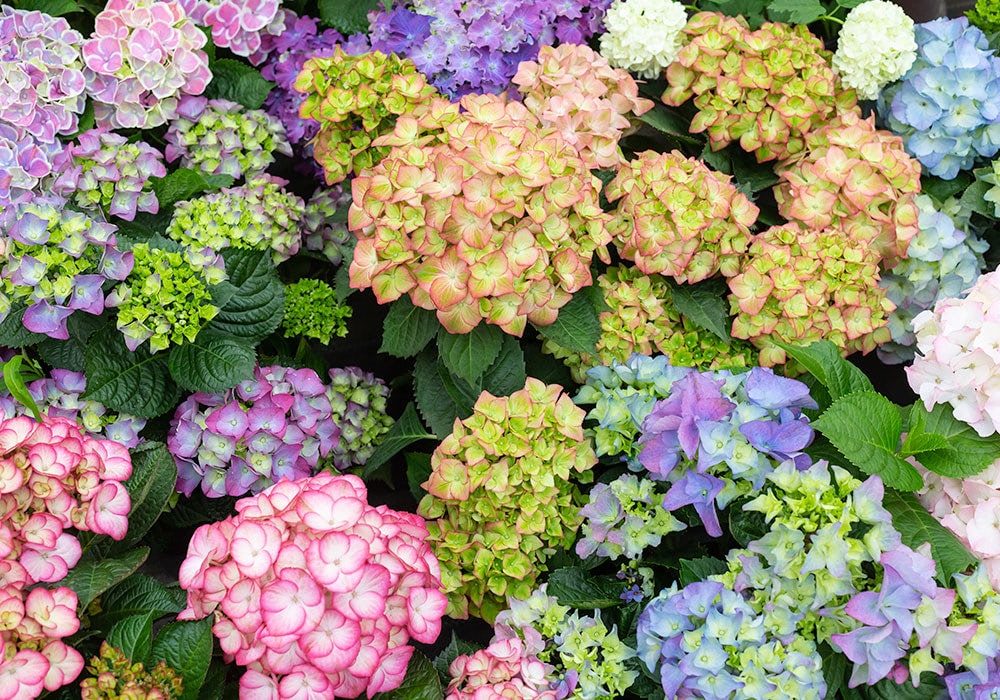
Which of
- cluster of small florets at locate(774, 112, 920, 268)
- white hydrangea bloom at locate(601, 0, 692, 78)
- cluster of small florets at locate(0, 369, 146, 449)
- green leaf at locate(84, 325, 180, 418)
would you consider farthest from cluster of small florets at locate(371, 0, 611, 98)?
cluster of small florets at locate(0, 369, 146, 449)

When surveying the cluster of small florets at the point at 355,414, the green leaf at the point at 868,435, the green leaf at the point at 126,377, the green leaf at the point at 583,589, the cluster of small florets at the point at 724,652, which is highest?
the green leaf at the point at 868,435

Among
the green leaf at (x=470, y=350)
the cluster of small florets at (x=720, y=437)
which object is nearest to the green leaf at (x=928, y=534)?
the cluster of small florets at (x=720, y=437)

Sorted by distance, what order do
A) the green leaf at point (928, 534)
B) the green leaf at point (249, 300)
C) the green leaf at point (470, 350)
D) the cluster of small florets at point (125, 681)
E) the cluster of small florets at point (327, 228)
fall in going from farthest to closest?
the cluster of small florets at point (327, 228), the green leaf at point (249, 300), the green leaf at point (470, 350), the green leaf at point (928, 534), the cluster of small florets at point (125, 681)

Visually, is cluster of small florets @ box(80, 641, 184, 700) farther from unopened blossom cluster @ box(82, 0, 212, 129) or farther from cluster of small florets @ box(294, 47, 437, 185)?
unopened blossom cluster @ box(82, 0, 212, 129)

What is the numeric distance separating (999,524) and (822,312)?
473 millimetres

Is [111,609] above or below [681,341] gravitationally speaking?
below

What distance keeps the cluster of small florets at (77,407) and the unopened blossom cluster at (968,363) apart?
138 centimetres

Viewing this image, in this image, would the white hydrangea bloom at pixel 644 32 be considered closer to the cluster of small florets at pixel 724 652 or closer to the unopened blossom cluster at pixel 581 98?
the unopened blossom cluster at pixel 581 98

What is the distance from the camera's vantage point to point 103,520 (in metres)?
1.36

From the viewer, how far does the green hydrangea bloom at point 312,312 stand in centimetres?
202

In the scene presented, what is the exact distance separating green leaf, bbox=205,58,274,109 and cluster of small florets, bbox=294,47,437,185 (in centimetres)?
30

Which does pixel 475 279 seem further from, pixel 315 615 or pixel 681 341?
pixel 315 615

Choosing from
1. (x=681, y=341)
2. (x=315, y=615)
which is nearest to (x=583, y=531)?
(x=681, y=341)

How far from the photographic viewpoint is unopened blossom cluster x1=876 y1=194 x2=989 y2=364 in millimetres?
1987
